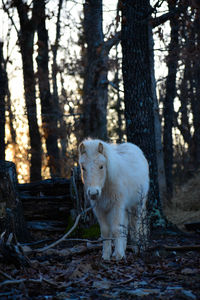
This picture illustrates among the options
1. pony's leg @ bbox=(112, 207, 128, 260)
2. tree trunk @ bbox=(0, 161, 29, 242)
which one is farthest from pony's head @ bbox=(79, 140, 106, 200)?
tree trunk @ bbox=(0, 161, 29, 242)

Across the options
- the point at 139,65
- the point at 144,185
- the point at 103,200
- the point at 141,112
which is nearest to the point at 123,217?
the point at 103,200

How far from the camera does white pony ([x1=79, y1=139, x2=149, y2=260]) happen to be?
649 cm

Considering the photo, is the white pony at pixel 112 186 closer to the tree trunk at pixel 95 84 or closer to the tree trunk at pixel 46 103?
the tree trunk at pixel 95 84

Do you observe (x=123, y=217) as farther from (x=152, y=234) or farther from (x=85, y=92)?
(x=85, y=92)

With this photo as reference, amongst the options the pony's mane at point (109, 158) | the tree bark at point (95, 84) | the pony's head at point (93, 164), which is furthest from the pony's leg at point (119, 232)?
the tree bark at point (95, 84)

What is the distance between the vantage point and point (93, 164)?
648cm

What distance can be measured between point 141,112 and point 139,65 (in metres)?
1.09

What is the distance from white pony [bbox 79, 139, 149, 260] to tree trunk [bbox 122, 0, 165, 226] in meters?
1.61

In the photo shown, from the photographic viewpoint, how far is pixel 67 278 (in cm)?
504

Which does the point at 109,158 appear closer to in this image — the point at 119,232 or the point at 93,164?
the point at 93,164

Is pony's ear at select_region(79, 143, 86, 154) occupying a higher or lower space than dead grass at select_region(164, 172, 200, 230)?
higher

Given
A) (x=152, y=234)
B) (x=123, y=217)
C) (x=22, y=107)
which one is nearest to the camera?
(x=123, y=217)

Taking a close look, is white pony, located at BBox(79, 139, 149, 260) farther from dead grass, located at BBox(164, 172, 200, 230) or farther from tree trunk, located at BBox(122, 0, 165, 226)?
dead grass, located at BBox(164, 172, 200, 230)

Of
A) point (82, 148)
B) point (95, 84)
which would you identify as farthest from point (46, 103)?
point (82, 148)
